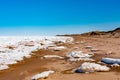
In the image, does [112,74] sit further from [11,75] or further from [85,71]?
[11,75]

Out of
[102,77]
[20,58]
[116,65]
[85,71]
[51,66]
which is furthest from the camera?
[20,58]

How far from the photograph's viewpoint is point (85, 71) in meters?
14.0

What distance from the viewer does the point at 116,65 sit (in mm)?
15438

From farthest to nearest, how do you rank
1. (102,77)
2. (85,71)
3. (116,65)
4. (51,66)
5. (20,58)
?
(20,58)
(51,66)
(116,65)
(85,71)
(102,77)

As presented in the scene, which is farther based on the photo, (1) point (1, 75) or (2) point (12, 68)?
(2) point (12, 68)

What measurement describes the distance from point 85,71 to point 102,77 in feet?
4.98

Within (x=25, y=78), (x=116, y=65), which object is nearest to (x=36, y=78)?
(x=25, y=78)

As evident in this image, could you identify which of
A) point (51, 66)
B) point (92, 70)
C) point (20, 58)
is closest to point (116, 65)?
point (92, 70)

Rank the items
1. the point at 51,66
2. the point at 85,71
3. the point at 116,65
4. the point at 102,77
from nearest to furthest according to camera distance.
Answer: the point at 102,77 < the point at 85,71 < the point at 116,65 < the point at 51,66

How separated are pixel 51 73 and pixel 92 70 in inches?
91.0

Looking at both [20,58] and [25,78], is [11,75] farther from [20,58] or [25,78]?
[20,58]

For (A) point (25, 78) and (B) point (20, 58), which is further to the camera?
(B) point (20, 58)

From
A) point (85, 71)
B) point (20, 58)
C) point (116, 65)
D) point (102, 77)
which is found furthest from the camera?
point (20, 58)

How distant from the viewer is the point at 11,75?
16.0 meters
